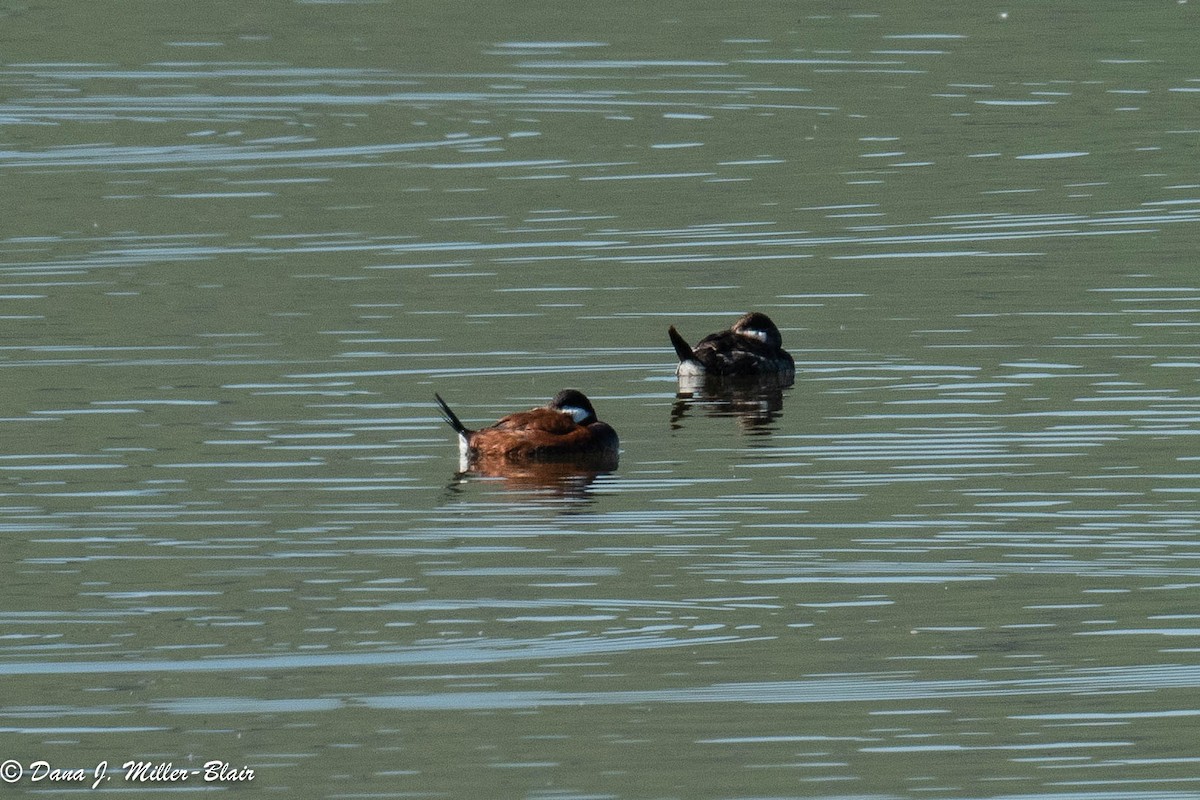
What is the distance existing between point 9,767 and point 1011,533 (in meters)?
4.98

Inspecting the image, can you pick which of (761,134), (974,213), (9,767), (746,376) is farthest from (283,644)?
(761,134)

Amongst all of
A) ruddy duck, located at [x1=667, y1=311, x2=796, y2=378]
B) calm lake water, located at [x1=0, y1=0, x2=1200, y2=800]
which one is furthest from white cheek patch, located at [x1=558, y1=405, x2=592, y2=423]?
ruddy duck, located at [x1=667, y1=311, x2=796, y2=378]

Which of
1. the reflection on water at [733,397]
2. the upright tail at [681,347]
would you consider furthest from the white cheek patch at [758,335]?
the upright tail at [681,347]

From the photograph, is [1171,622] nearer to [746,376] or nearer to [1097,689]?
[1097,689]

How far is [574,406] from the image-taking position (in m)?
14.4

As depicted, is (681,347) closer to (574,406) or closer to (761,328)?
(761,328)

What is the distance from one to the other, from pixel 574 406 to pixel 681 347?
2.46 m

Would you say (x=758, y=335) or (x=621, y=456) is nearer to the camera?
(x=621, y=456)

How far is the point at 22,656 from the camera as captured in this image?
407 inches

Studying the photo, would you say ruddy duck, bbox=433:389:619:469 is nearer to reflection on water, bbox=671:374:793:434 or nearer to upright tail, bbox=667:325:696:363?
reflection on water, bbox=671:374:793:434

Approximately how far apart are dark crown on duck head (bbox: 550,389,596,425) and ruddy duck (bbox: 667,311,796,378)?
242 centimetres

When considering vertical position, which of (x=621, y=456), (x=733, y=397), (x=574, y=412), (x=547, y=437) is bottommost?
(x=733, y=397)

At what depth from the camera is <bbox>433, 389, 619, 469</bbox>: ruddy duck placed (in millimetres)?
14344
